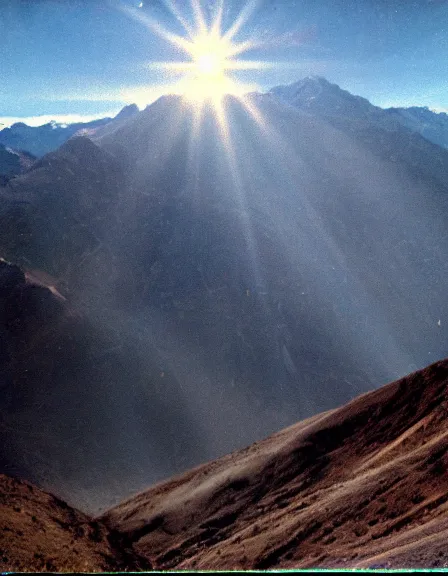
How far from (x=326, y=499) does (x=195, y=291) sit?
50.7 metres

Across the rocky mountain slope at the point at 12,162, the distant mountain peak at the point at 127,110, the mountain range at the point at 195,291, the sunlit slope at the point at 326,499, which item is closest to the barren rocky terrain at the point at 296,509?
the sunlit slope at the point at 326,499

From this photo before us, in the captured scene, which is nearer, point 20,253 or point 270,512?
point 270,512

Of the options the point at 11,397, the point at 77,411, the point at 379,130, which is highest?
the point at 379,130

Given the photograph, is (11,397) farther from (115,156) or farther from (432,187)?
(432,187)

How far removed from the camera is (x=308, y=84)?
170375mm

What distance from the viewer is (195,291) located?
2635 inches

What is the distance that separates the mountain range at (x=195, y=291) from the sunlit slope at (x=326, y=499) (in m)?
15.9

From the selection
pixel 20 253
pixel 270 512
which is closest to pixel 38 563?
pixel 270 512

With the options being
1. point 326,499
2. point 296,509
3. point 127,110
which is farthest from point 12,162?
point 326,499

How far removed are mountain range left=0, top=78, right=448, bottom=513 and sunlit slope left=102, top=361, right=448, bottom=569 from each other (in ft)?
52.1

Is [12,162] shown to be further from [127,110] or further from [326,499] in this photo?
[326,499]

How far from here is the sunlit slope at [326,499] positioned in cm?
1304

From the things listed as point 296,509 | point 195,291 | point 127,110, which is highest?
point 127,110

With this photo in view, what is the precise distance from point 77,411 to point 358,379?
123 ft
